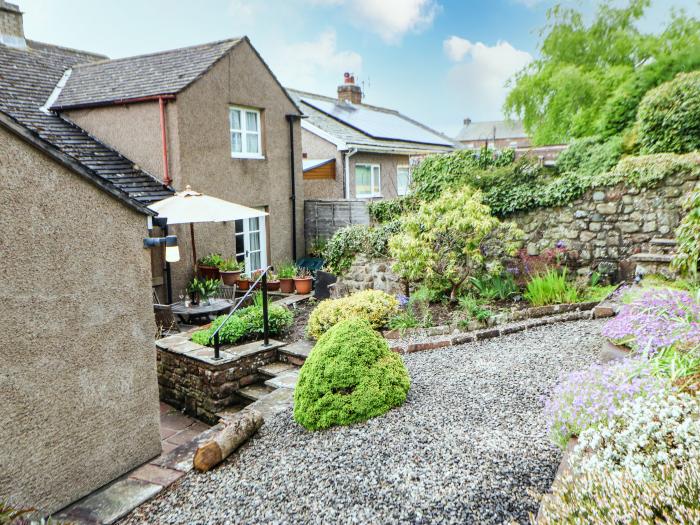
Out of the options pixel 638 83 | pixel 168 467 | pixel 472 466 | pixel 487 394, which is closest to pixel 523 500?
pixel 472 466

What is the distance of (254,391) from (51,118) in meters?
9.70

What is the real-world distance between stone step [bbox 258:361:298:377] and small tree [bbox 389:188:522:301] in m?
2.78

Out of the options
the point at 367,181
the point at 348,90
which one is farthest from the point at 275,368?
the point at 348,90

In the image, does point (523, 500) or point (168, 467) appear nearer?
point (523, 500)

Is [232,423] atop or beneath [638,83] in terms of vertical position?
beneath

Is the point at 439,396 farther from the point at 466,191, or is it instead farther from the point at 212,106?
the point at 212,106

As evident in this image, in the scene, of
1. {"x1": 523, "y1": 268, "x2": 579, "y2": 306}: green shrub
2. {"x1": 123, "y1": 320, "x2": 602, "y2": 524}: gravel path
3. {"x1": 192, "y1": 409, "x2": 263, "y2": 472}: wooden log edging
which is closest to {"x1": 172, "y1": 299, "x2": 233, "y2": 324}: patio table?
{"x1": 123, "y1": 320, "x2": 602, "y2": 524}: gravel path

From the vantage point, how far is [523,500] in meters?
3.30

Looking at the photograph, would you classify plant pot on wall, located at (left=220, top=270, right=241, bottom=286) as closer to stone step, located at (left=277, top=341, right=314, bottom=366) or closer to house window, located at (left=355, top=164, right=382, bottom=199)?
stone step, located at (left=277, top=341, right=314, bottom=366)

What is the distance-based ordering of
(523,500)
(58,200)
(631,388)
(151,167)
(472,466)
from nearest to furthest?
1. (523,500)
2. (631,388)
3. (472,466)
4. (58,200)
5. (151,167)

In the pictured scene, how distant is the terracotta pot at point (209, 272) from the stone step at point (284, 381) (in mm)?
5983

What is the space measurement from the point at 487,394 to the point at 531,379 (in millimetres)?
588

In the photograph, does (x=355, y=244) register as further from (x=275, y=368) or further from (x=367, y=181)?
(x=367, y=181)

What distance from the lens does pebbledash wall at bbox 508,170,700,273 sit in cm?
947
